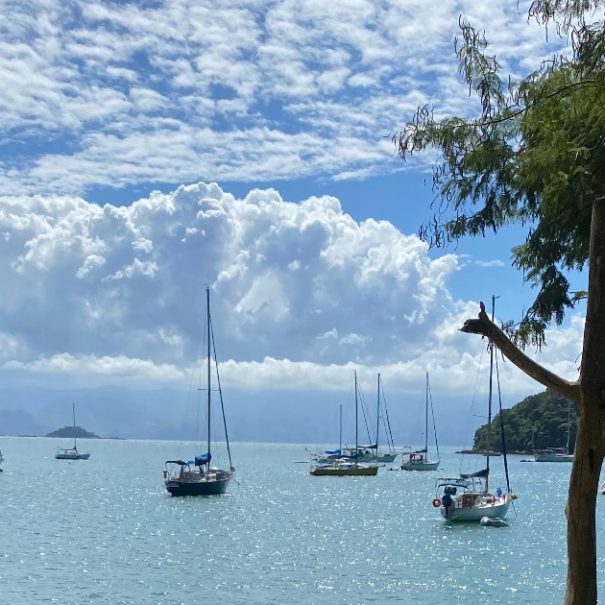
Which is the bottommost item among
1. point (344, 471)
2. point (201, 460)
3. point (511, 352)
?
point (344, 471)

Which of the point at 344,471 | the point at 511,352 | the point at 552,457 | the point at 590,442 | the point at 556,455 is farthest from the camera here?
the point at 556,455

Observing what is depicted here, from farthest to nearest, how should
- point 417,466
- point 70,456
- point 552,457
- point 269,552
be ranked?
point 70,456
point 552,457
point 417,466
point 269,552

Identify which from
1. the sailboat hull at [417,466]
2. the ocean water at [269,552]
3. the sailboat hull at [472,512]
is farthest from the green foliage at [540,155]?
the sailboat hull at [417,466]

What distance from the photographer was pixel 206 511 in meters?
70.1

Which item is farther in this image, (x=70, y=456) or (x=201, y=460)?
(x=70, y=456)

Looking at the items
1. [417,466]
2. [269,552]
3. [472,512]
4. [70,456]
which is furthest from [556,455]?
[269,552]

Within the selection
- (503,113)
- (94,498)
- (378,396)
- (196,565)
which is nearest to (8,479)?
(94,498)

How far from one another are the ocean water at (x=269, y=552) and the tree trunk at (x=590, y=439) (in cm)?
2620

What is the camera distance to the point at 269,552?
4734 cm

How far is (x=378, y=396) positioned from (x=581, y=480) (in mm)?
135158

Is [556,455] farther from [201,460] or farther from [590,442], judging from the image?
[590,442]

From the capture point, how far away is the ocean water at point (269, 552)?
3476cm

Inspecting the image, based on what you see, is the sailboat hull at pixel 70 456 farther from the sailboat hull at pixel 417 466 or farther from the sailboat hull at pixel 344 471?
the sailboat hull at pixel 344 471

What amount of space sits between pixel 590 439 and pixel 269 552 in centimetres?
4153
